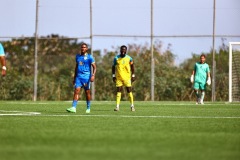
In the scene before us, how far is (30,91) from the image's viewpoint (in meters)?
39.8

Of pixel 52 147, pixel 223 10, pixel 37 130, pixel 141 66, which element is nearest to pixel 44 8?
pixel 141 66

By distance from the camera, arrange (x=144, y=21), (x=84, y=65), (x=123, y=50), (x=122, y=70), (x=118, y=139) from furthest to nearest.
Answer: (x=144, y=21) < (x=122, y=70) < (x=123, y=50) < (x=84, y=65) < (x=118, y=139)

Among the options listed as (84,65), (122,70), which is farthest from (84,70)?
(122,70)

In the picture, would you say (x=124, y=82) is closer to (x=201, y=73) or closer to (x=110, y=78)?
(x=201, y=73)

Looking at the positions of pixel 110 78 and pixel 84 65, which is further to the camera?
pixel 110 78

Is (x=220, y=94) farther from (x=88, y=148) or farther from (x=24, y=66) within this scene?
(x=88, y=148)

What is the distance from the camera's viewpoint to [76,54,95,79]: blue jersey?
22.6m

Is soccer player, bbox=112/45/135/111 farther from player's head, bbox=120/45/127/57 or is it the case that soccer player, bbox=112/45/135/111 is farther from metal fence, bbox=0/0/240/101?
metal fence, bbox=0/0/240/101

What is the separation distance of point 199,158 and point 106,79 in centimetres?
3034

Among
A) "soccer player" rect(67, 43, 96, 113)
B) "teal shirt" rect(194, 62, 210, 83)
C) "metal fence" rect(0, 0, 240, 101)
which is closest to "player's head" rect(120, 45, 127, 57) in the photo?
"soccer player" rect(67, 43, 96, 113)

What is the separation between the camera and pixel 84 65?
22.7 metres

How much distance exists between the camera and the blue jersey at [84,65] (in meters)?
22.6

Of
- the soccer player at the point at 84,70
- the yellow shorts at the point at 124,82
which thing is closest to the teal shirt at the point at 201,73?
the yellow shorts at the point at 124,82

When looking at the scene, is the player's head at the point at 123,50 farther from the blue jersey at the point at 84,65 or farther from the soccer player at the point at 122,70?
the blue jersey at the point at 84,65
